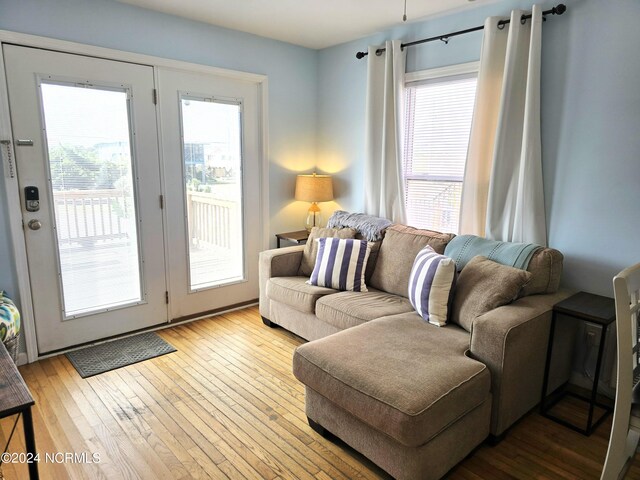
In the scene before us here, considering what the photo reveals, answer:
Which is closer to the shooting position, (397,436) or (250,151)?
(397,436)

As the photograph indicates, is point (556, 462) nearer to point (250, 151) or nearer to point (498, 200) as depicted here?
point (498, 200)

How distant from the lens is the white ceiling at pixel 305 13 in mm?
2914

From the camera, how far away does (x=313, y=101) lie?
426 cm

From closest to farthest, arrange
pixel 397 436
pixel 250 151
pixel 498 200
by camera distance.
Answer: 1. pixel 397 436
2. pixel 498 200
3. pixel 250 151

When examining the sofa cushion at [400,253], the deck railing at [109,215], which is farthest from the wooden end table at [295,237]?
the sofa cushion at [400,253]

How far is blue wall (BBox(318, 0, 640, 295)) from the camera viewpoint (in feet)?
7.66

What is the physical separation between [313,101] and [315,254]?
1.71 m

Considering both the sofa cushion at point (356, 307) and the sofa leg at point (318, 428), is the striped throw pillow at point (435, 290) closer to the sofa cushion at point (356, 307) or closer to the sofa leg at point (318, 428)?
the sofa cushion at point (356, 307)

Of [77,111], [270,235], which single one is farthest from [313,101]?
[77,111]

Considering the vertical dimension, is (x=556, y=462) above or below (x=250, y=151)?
below

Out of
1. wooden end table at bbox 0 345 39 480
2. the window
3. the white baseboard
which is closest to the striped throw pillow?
the window

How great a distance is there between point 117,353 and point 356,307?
1773 millimetres

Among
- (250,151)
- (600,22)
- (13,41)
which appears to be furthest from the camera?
(250,151)

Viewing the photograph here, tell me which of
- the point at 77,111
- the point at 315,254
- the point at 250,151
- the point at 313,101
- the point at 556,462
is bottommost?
the point at 556,462
